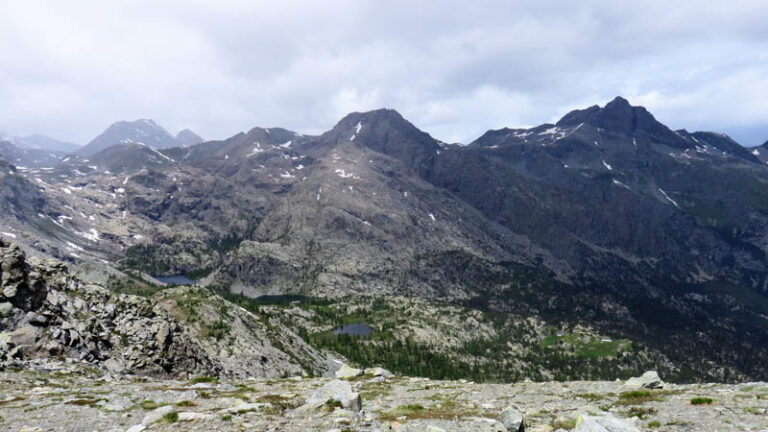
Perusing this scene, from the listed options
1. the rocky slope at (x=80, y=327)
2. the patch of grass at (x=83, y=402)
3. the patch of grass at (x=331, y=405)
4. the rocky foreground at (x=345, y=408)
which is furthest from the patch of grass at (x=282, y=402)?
the rocky slope at (x=80, y=327)

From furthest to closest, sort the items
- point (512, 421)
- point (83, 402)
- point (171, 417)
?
point (83, 402) < point (171, 417) < point (512, 421)

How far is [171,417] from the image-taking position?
23.1m

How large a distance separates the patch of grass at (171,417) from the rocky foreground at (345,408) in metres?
0.05

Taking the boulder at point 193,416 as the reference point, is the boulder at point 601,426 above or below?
above

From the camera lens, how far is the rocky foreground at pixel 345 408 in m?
22.3

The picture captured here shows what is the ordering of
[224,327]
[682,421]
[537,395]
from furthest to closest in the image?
[224,327]
[537,395]
[682,421]

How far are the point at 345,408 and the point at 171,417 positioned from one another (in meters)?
9.62

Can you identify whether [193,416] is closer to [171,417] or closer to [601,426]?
[171,417]

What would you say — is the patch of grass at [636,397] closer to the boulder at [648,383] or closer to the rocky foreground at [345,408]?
the rocky foreground at [345,408]

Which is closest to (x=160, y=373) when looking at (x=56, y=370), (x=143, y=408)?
(x=56, y=370)

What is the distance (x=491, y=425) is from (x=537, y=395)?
67.3 feet

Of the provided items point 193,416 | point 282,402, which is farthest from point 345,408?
point 193,416

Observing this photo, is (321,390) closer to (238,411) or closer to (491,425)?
(238,411)

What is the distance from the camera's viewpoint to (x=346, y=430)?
2002 cm
